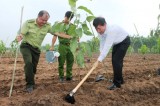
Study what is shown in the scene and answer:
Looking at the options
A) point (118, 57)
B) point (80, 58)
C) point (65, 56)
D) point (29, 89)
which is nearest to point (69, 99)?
point (80, 58)

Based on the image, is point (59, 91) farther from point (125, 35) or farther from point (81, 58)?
point (125, 35)

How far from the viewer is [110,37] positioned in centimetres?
611

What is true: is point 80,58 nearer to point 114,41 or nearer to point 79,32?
point 79,32

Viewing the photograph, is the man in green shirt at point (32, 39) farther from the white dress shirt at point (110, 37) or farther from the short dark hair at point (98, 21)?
the white dress shirt at point (110, 37)

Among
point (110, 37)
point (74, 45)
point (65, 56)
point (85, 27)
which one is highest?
point (85, 27)

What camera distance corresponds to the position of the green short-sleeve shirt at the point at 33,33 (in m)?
6.46

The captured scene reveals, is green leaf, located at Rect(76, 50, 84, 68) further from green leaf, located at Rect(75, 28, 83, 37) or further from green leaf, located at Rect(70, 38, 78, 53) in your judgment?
green leaf, located at Rect(75, 28, 83, 37)

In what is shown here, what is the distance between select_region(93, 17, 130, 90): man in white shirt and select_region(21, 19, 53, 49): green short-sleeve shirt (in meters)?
1.10

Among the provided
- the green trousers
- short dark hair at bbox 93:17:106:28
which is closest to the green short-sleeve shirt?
the green trousers

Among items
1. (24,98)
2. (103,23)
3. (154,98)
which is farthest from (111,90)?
(24,98)

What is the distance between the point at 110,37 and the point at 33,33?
4.78 feet

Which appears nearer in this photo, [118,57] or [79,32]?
[79,32]

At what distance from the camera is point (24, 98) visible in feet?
18.5

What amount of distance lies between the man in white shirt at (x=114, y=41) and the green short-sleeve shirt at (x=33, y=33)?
1.10m
